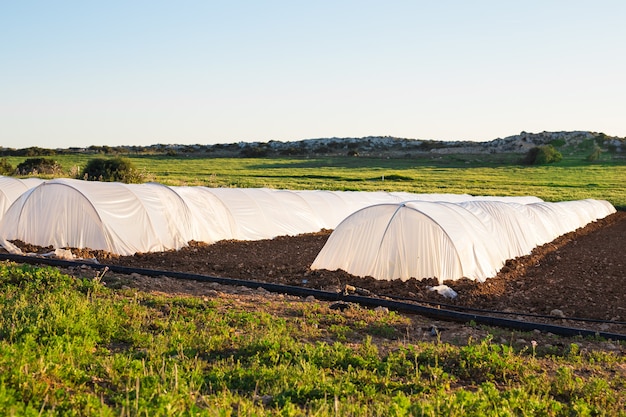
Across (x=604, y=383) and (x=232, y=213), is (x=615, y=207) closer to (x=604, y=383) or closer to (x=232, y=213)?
(x=232, y=213)

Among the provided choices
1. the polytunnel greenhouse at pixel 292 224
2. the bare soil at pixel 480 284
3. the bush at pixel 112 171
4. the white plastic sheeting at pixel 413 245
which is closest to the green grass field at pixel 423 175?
the bush at pixel 112 171

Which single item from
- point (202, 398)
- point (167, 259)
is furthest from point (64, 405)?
point (167, 259)

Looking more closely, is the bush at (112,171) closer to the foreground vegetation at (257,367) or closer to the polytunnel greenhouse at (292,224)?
the polytunnel greenhouse at (292,224)

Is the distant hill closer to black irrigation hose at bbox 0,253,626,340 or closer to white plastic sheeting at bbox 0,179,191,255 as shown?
white plastic sheeting at bbox 0,179,191,255

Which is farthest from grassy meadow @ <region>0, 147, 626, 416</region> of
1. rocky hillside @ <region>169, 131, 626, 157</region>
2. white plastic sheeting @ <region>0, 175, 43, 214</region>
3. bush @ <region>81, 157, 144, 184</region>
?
rocky hillside @ <region>169, 131, 626, 157</region>

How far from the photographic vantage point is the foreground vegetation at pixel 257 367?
459 cm

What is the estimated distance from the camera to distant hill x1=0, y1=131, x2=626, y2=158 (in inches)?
3467

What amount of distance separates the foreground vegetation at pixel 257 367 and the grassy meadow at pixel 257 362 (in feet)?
0.05

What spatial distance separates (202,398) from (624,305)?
28.6ft

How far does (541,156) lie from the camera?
2751 inches

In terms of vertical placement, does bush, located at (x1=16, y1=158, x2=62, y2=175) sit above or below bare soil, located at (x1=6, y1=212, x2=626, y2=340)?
above

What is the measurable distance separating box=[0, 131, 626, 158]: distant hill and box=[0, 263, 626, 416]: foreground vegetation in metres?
75.3

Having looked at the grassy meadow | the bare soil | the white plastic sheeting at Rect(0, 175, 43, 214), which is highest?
the white plastic sheeting at Rect(0, 175, 43, 214)

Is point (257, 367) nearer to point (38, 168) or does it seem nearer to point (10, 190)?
point (10, 190)
